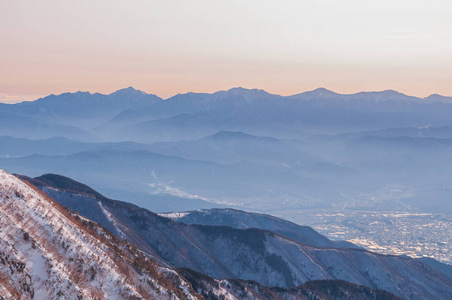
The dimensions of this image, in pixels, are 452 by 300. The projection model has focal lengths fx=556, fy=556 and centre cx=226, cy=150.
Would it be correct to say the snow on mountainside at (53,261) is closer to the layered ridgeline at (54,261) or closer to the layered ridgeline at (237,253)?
the layered ridgeline at (54,261)

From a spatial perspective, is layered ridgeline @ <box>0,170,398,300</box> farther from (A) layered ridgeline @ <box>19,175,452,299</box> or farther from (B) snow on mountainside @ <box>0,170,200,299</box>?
(A) layered ridgeline @ <box>19,175,452,299</box>

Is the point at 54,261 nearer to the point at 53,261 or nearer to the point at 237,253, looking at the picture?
the point at 53,261

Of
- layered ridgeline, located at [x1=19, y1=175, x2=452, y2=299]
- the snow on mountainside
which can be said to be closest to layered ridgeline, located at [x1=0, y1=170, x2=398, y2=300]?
the snow on mountainside

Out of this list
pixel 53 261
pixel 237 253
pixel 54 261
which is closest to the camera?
pixel 53 261

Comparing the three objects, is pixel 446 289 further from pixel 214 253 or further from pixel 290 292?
pixel 290 292

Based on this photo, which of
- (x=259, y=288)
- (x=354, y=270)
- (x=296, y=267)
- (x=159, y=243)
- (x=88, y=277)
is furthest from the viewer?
(x=354, y=270)

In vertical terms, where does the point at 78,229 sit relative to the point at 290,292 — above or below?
above

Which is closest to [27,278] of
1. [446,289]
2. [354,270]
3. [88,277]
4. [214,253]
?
[88,277]

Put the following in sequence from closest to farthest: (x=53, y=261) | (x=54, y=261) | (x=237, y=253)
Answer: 1. (x=53, y=261)
2. (x=54, y=261)
3. (x=237, y=253)

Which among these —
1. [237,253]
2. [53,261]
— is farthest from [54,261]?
[237,253]
